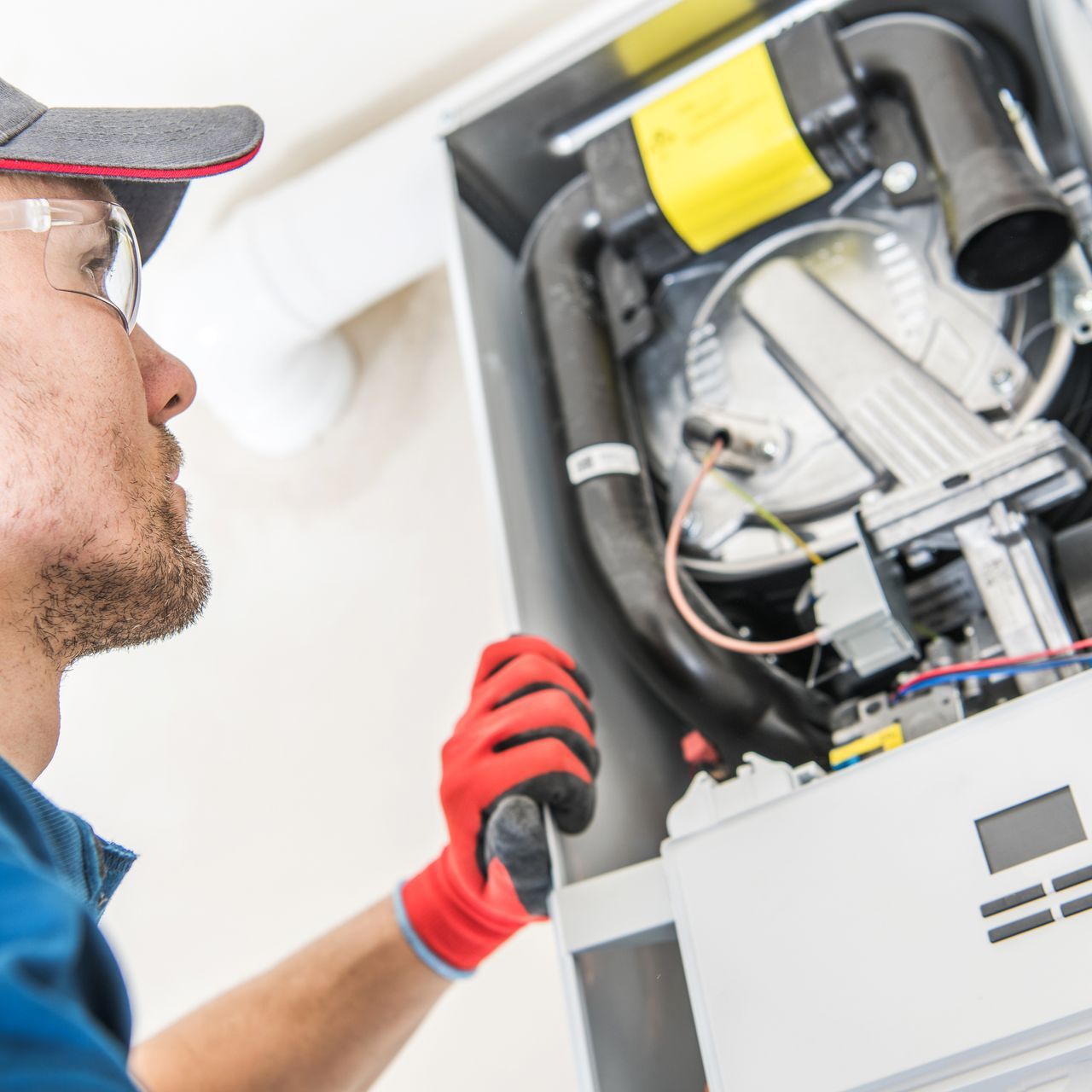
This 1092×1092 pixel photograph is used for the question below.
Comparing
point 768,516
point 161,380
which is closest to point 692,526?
point 768,516

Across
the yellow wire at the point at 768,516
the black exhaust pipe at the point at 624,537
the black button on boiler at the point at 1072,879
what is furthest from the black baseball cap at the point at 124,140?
the black button on boiler at the point at 1072,879

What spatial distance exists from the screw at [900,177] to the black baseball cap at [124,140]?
586 mm

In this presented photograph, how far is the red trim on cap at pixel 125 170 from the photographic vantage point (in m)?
0.83

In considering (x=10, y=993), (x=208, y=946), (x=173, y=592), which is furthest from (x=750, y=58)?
(x=208, y=946)

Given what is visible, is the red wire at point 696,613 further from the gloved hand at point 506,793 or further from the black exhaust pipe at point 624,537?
the gloved hand at point 506,793

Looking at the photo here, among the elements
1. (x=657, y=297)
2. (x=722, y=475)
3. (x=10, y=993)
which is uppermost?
(x=657, y=297)

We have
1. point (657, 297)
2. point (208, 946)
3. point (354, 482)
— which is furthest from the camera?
point (354, 482)

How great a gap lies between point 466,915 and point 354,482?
32.3 inches

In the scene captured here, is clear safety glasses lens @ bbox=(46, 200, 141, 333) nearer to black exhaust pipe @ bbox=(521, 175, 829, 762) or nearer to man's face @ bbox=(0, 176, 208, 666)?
man's face @ bbox=(0, 176, 208, 666)

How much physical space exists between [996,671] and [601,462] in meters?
0.42

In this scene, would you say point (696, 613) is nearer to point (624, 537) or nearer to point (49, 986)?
point (624, 537)

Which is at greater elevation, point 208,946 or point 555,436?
point 555,436

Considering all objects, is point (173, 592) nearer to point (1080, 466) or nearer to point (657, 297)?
point (657, 297)

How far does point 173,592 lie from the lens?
2.93ft
